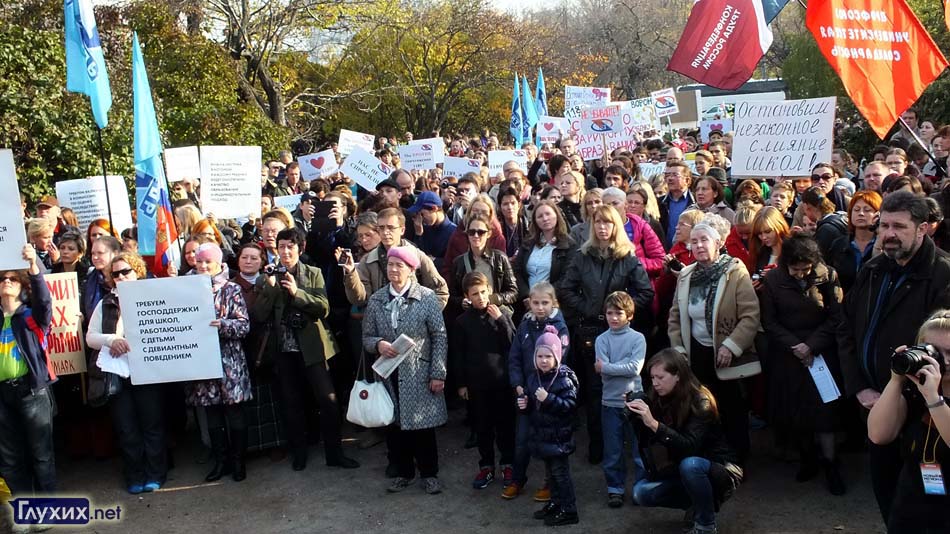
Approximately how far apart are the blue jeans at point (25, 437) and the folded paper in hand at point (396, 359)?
2374mm

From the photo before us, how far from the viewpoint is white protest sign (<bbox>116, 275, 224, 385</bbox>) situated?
6844 millimetres

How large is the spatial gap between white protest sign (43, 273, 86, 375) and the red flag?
231 inches

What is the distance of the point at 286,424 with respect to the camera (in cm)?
742

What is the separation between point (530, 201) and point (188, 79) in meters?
13.1

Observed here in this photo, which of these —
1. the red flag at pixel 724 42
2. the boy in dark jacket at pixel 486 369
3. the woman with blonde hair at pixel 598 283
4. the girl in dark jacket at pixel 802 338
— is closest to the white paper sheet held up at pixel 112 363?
the boy in dark jacket at pixel 486 369

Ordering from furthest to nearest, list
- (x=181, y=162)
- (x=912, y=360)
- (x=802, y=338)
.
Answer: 1. (x=181, y=162)
2. (x=802, y=338)
3. (x=912, y=360)

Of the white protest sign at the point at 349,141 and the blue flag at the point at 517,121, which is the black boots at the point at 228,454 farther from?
the blue flag at the point at 517,121

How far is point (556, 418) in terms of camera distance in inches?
236

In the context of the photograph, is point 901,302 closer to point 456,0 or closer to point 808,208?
point 808,208

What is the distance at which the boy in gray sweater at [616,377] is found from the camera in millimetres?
6242

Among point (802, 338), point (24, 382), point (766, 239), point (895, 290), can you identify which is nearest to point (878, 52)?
point (766, 239)

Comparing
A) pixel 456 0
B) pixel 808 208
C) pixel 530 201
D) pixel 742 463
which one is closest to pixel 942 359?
pixel 742 463

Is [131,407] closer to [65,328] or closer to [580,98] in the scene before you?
[65,328]

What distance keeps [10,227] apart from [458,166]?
8.04 m
